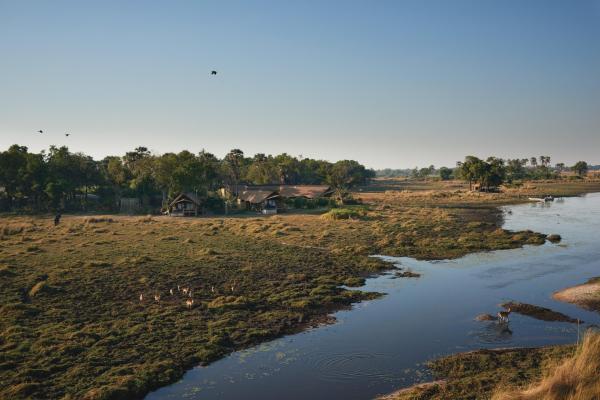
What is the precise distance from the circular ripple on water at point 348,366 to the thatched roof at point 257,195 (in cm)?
5688

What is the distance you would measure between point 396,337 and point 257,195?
58276mm

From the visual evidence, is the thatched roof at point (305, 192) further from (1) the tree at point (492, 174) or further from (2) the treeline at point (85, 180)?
(1) the tree at point (492, 174)

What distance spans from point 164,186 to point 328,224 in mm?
37003

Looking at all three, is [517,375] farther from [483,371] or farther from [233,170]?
[233,170]


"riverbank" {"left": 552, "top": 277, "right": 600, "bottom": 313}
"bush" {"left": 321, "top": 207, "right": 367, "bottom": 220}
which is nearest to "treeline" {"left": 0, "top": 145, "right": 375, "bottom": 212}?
"bush" {"left": 321, "top": 207, "right": 367, "bottom": 220}

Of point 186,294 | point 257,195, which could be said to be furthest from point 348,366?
point 257,195

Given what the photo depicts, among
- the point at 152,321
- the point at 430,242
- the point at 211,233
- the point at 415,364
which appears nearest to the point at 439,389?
the point at 415,364

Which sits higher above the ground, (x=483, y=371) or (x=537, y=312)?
(x=537, y=312)

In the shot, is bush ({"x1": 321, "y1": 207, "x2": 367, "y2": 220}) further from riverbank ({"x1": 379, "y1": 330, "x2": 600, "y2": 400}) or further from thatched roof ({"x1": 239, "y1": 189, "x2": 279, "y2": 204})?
riverbank ({"x1": 379, "y1": 330, "x2": 600, "y2": 400})

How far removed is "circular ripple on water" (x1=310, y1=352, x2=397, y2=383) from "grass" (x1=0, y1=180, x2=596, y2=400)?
3406 millimetres

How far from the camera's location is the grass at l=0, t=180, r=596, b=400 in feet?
55.3

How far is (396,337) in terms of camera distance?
2002 cm

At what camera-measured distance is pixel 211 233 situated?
49.9 metres

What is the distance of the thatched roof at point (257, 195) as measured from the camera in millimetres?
74312
